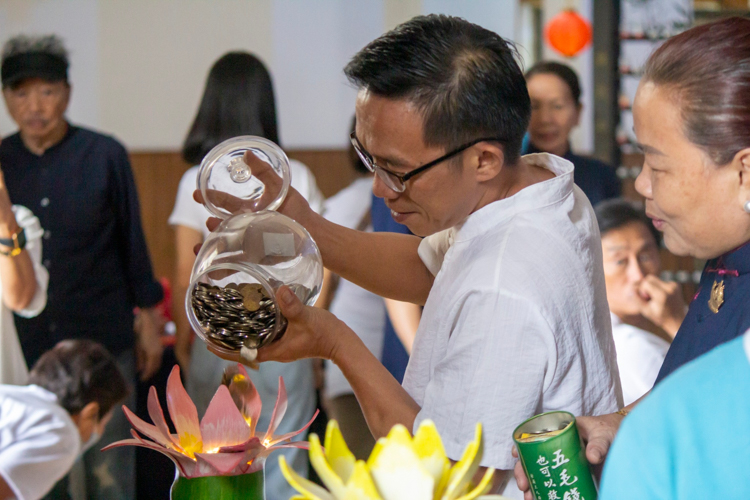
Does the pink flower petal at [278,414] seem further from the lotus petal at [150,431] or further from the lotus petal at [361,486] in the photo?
the lotus petal at [361,486]

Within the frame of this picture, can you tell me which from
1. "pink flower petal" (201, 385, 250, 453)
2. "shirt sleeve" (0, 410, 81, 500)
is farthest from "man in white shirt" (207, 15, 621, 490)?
"shirt sleeve" (0, 410, 81, 500)

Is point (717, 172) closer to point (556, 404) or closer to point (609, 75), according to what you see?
point (556, 404)

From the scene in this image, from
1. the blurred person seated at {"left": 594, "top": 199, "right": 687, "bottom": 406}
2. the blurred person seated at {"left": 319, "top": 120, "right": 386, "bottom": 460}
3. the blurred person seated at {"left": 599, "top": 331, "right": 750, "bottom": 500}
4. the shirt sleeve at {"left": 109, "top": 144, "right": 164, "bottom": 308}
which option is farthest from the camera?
the shirt sleeve at {"left": 109, "top": 144, "right": 164, "bottom": 308}

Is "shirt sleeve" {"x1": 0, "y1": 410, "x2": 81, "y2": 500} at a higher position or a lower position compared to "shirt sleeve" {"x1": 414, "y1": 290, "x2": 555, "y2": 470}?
lower

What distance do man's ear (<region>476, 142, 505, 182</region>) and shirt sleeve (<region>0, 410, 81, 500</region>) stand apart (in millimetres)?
1310

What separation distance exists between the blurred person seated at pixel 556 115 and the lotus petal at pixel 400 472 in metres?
1.81

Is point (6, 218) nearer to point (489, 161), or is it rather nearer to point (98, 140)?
point (98, 140)

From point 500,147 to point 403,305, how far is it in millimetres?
1003

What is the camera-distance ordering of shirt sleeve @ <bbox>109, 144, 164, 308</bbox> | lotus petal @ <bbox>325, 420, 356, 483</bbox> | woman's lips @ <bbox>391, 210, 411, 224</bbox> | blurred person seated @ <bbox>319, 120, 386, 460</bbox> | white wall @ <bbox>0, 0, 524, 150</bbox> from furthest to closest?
1. white wall @ <bbox>0, 0, 524, 150</bbox>
2. shirt sleeve @ <bbox>109, 144, 164, 308</bbox>
3. blurred person seated @ <bbox>319, 120, 386, 460</bbox>
4. woman's lips @ <bbox>391, 210, 411, 224</bbox>
5. lotus petal @ <bbox>325, 420, 356, 483</bbox>

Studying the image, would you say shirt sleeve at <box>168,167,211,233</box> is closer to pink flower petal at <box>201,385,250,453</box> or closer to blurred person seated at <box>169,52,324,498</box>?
blurred person seated at <box>169,52,324,498</box>

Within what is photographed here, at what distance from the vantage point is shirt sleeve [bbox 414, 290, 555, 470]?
0.85 metres

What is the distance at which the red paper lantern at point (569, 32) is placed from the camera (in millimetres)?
4332

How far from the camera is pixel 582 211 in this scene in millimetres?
1008

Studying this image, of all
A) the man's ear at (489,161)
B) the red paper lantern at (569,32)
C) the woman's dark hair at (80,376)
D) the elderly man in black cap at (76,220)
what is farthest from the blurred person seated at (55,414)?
the red paper lantern at (569,32)
